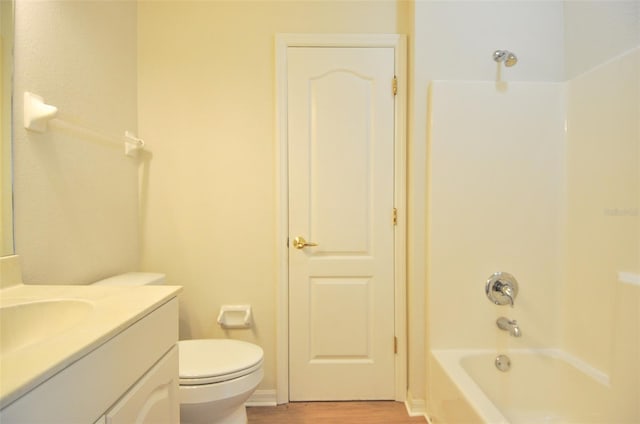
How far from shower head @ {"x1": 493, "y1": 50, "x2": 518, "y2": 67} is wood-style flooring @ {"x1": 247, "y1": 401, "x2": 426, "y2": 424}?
1.88m

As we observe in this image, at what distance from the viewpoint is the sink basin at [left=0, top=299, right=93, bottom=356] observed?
0.75 metres

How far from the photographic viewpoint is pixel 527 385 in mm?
1443

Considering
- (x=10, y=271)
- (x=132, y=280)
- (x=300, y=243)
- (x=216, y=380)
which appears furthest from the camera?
(x=300, y=243)

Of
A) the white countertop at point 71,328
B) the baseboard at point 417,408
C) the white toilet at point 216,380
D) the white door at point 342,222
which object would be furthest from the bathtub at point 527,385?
the white countertop at point 71,328

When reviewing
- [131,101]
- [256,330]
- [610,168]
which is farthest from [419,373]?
[131,101]

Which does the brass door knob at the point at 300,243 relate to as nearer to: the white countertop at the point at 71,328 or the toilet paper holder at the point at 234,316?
the toilet paper holder at the point at 234,316

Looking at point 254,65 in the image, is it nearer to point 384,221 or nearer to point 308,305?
point 384,221

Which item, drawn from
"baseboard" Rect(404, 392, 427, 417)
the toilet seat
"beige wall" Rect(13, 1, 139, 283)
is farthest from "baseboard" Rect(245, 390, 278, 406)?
"beige wall" Rect(13, 1, 139, 283)

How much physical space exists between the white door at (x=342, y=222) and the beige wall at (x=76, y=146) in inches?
34.9

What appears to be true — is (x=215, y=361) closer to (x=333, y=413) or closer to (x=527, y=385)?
(x=333, y=413)

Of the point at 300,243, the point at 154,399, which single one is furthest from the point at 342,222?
the point at 154,399

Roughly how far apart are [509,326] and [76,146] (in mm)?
2159

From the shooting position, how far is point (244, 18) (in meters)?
1.70

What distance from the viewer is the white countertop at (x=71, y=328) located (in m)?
0.43
